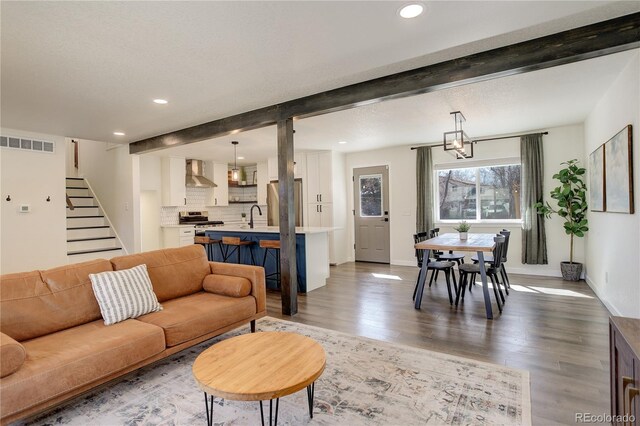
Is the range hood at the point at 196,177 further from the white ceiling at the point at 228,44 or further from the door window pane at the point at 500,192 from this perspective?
the door window pane at the point at 500,192

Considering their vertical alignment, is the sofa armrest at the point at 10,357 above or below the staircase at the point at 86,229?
below

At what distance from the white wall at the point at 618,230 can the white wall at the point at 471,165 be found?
0.70 m

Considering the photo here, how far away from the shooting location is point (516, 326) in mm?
3363

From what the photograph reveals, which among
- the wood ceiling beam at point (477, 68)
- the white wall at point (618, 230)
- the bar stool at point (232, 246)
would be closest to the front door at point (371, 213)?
the bar stool at point (232, 246)

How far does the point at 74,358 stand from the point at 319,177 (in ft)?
19.4

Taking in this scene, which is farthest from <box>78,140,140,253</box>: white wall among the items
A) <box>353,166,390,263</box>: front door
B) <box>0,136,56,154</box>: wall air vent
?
<box>353,166,390,263</box>: front door

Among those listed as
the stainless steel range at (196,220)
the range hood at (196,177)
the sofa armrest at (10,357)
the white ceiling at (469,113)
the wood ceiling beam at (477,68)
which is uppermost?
the white ceiling at (469,113)

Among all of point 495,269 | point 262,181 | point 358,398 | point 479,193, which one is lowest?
point 358,398

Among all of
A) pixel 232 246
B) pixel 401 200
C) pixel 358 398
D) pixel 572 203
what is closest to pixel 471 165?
pixel 401 200

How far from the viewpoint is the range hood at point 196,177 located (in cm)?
779

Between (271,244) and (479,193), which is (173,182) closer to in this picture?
(271,244)

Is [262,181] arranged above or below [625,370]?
above

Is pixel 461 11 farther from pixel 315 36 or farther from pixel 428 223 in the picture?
pixel 428 223

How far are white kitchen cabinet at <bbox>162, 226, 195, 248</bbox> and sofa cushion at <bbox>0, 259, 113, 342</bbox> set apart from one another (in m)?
4.80
